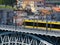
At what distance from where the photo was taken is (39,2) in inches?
3787

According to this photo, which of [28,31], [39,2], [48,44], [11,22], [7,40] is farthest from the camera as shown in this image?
[39,2]

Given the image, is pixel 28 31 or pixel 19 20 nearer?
pixel 28 31

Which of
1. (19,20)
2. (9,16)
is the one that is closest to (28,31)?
(19,20)

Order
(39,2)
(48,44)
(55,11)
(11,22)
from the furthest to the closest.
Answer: (39,2) < (55,11) < (11,22) < (48,44)

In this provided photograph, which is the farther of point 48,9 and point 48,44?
point 48,9

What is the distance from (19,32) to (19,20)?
20.9m

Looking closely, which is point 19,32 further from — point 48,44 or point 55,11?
point 55,11

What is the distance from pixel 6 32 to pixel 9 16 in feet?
78.0

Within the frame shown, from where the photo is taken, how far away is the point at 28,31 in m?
52.3

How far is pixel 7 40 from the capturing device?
184 feet

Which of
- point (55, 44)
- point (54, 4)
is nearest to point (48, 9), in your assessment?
point (54, 4)

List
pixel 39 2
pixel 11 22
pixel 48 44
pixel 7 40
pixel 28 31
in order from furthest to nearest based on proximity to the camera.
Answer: pixel 39 2 < pixel 11 22 < pixel 7 40 < pixel 28 31 < pixel 48 44

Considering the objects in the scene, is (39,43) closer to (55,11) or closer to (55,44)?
(55,44)

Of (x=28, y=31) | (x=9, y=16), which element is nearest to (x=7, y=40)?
(x=28, y=31)
